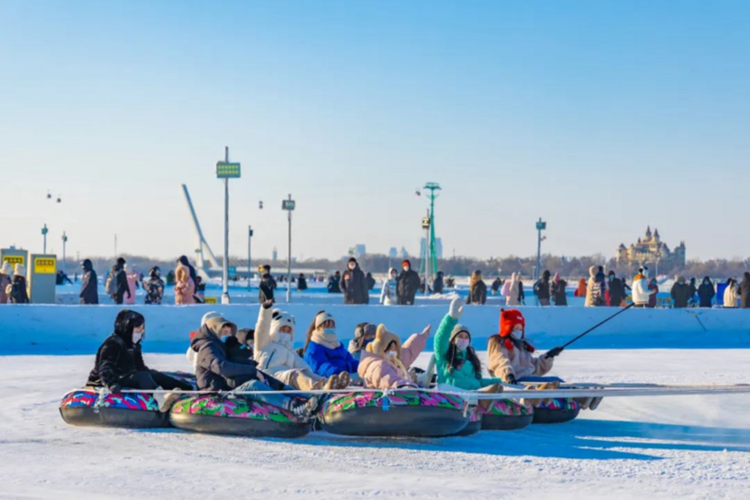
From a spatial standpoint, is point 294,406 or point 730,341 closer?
point 294,406

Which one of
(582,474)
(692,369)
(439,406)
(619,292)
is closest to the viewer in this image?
(582,474)

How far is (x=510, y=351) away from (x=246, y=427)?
3.26 meters

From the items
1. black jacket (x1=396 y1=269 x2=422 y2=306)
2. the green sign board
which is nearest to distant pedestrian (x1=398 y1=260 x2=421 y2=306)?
black jacket (x1=396 y1=269 x2=422 y2=306)

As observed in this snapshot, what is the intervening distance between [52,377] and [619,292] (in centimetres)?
1731

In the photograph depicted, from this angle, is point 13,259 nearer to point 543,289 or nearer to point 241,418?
point 543,289

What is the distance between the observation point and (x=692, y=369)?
16172 mm

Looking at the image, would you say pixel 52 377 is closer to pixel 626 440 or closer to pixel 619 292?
pixel 626 440

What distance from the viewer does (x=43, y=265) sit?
2470 centimetres

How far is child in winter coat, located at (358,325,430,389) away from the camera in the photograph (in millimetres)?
9367

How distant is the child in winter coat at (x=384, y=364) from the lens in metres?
9.37

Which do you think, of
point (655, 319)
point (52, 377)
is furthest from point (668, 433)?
point (655, 319)

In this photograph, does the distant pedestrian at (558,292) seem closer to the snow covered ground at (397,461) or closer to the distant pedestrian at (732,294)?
the distant pedestrian at (732,294)

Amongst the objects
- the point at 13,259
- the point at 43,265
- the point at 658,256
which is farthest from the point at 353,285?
the point at 658,256

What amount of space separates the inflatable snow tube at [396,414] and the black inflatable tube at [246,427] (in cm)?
35
